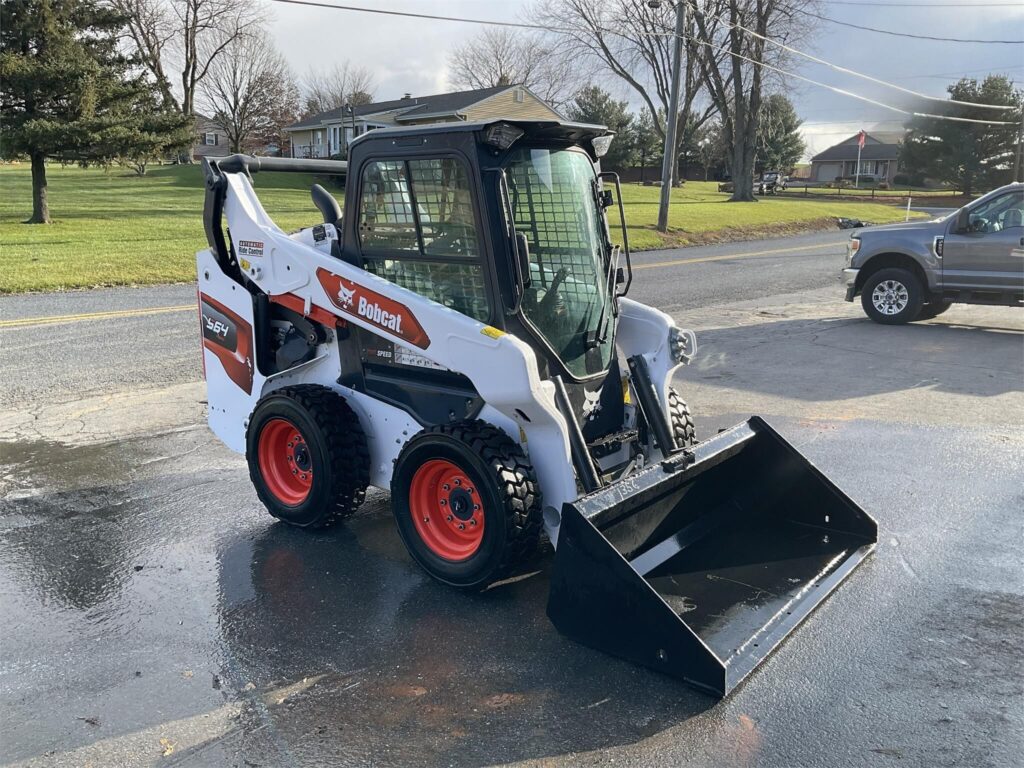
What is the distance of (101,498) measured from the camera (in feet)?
18.5

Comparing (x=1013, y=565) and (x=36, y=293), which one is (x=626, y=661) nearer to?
(x=1013, y=565)

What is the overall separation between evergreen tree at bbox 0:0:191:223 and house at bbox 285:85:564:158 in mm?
20439

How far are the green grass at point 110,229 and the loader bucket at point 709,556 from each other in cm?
1282

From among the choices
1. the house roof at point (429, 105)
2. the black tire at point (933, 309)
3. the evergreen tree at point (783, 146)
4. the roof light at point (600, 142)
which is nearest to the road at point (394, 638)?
the roof light at point (600, 142)

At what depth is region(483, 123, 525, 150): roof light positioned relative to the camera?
4.11 metres

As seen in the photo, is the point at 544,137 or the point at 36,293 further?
the point at 36,293

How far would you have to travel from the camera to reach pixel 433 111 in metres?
49.8

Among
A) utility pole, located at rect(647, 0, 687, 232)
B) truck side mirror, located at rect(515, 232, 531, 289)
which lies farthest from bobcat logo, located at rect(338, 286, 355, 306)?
utility pole, located at rect(647, 0, 687, 232)

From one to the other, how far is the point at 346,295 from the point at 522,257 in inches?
40.9

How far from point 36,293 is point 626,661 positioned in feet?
42.9

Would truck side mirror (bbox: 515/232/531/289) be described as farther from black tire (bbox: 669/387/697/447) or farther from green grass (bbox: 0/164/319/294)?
green grass (bbox: 0/164/319/294)

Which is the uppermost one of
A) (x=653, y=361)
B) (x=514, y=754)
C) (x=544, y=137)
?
(x=544, y=137)

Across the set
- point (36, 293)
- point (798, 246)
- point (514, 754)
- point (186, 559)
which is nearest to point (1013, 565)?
point (514, 754)

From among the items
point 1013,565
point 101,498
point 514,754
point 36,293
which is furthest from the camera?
point 36,293
